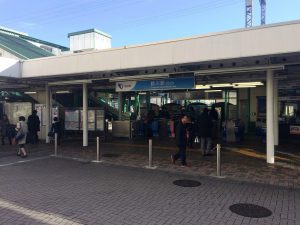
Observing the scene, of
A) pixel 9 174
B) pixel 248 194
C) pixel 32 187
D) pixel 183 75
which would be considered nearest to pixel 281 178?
pixel 248 194

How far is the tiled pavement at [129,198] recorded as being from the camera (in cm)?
547

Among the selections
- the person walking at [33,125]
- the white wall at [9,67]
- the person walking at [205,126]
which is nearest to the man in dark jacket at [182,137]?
the person walking at [205,126]

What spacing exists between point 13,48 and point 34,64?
11128 mm

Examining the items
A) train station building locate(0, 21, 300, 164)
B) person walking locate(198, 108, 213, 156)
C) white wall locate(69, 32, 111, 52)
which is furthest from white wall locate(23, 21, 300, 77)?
white wall locate(69, 32, 111, 52)

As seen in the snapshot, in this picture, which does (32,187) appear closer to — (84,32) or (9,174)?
(9,174)

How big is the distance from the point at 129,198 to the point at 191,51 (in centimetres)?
494

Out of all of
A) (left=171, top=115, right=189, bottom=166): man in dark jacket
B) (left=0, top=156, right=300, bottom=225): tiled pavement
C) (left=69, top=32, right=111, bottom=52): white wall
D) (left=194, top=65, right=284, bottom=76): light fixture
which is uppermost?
(left=69, top=32, right=111, bottom=52): white wall

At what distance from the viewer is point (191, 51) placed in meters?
9.27

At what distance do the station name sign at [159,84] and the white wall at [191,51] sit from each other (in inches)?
61.0

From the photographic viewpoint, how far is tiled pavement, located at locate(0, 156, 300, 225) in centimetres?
547

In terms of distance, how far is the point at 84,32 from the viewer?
19062 millimetres

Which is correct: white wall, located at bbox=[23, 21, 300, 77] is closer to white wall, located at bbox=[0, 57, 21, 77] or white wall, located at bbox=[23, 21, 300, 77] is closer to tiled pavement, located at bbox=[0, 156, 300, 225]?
white wall, located at bbox=[0, 57, 21, 77]

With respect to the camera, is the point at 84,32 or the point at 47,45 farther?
the point at 47,45

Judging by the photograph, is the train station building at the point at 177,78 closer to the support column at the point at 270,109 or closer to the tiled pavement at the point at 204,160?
the support column at the point at 270,109
